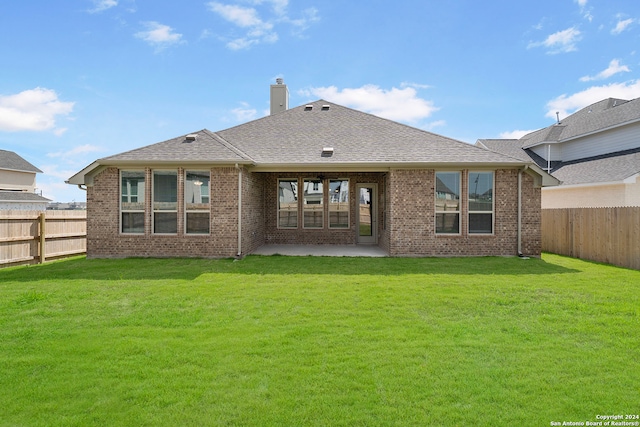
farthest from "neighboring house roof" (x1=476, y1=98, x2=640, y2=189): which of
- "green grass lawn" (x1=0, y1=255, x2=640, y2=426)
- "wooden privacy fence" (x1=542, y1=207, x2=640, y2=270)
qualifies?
"green grass lawn" (x1=0, y1=255, x2=640, y2=426)

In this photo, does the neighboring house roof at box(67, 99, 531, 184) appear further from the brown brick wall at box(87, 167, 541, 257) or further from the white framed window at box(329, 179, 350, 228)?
the white framed window at box(329, 179, 350, 228)

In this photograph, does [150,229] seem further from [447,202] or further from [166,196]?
[447,202]

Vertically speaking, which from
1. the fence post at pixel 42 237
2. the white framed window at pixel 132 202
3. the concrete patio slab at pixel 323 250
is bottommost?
the concrete patio slab at pixel 323 250

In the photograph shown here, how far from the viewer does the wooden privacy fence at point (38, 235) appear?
9.91 metres

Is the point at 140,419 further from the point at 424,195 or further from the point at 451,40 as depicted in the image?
the point at 451,40

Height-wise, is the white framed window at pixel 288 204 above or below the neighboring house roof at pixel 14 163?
below

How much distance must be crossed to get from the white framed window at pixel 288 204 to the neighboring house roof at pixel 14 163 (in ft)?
104

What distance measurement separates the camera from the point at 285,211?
1409 centimetres

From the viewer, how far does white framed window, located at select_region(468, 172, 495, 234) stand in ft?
36.9

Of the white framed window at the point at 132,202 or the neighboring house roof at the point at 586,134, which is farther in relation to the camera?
the neighboring house roof at the point at 586,134

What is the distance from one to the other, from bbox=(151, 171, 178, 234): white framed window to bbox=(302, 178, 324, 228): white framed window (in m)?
4.87

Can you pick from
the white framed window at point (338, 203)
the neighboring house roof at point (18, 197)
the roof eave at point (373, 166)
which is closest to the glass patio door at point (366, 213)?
the white framed window at point (338, 203)

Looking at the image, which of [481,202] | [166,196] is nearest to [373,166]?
[481,202]

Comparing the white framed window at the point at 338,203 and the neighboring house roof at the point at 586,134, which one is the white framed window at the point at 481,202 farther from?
the neighboring house roof at the point at 586,134
